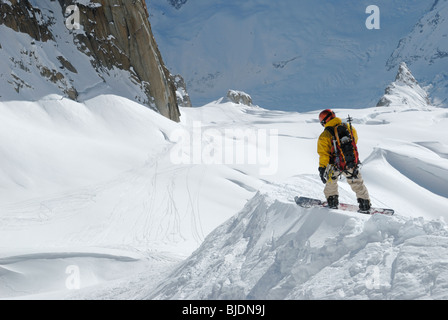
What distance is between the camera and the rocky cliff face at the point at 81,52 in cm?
2336

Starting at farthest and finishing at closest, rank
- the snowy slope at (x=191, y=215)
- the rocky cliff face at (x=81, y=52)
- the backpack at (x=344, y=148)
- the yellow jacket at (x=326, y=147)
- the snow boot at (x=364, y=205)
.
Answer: the rocky cliff face at (x=81, y=52), the snow boot at (x=364, y=205), the yellow jacket at (x=326, y=147), the backpack at (x=344, y=148), the snowy slope at (x=191, y=215)

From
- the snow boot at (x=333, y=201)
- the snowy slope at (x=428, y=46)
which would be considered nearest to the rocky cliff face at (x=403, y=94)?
the snowy slope at (x=428, y=46)

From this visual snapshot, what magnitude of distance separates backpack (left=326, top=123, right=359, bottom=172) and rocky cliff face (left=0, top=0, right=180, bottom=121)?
19.2 metres

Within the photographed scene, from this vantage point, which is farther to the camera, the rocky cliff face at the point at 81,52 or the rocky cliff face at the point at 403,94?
the rocky cliff face at the point at 403,94

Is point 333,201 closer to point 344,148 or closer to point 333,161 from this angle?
point 333,161

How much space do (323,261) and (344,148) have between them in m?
2.35

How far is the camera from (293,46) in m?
153

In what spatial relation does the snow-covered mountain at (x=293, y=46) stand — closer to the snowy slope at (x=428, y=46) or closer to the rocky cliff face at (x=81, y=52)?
the snowy slope at (x=428, y=46)

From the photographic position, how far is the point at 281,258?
5.37 metres

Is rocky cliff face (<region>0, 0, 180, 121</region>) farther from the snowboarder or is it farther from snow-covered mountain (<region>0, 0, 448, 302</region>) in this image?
the snowboarder

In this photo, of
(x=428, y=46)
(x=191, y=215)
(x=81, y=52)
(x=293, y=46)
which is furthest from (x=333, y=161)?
(x=428, y=46)

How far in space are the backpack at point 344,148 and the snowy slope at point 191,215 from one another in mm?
1117
